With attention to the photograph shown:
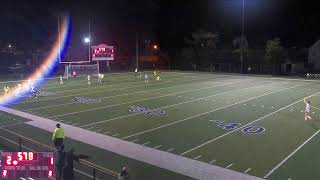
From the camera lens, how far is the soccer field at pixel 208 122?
50.2 feet

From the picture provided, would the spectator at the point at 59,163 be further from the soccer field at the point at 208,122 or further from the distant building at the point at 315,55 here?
the distant building at the point at 315,55

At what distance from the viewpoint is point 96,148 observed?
16.6 metres

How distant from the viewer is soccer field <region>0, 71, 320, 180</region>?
50.2 feet

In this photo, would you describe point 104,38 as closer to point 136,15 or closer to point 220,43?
point 136,15

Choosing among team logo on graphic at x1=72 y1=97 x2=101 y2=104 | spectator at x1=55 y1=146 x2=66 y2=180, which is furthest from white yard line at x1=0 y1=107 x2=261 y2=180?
team logo on graphic at x1=72 y1=97 x2=101 y2=104

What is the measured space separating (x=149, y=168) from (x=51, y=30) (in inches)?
2005

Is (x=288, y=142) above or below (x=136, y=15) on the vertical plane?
below

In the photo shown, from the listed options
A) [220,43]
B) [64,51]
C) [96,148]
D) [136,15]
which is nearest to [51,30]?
[64,51]

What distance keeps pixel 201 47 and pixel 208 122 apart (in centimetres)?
5488
